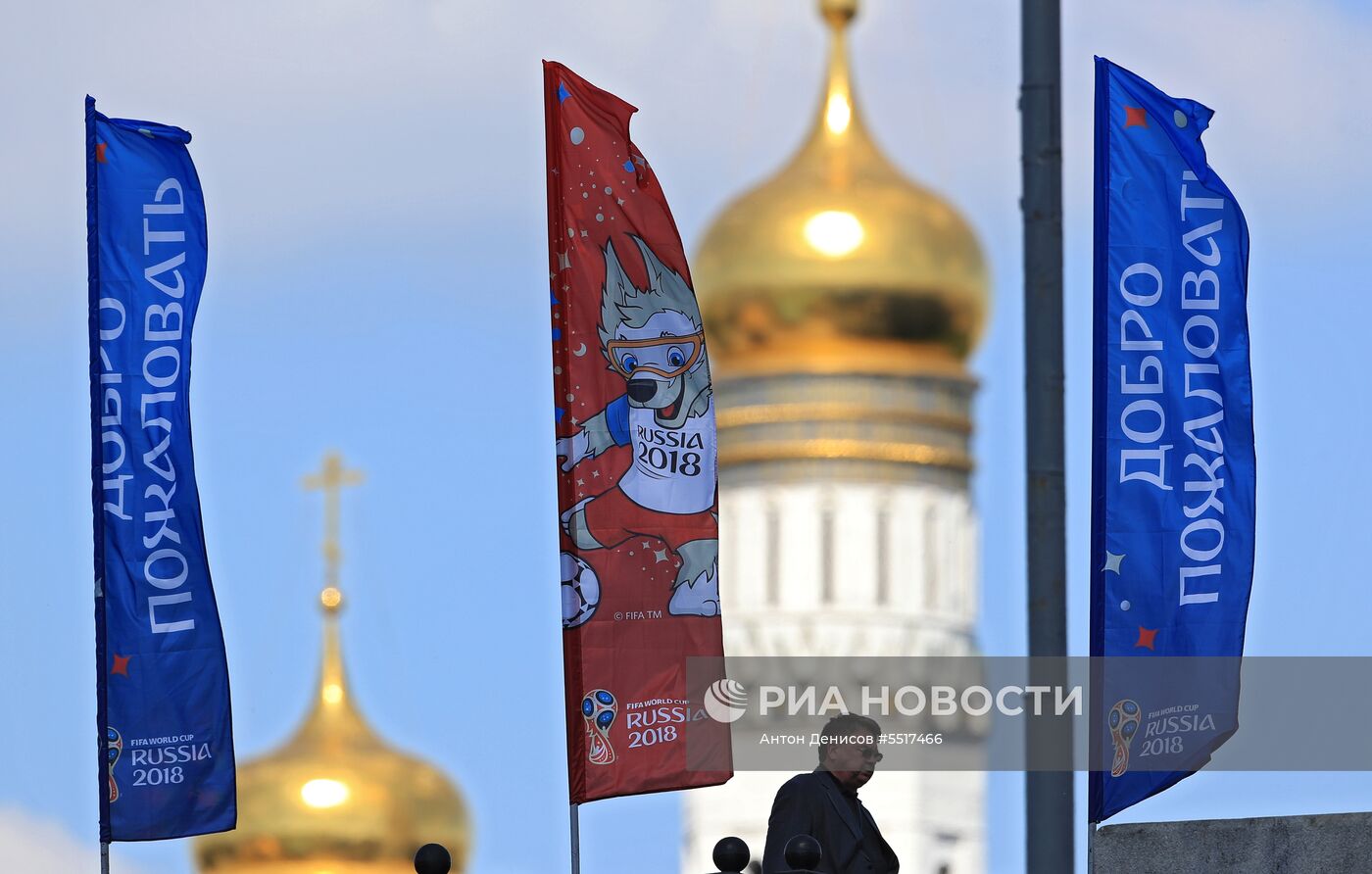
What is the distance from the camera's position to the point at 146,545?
15594 millimetres

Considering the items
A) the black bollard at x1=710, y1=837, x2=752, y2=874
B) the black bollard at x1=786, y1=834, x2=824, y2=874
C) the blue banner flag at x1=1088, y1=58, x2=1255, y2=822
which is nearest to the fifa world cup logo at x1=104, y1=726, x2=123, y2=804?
the blue banner flag at x1=1088, y1=58, x2=1255, y2=822

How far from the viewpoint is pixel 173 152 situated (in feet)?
52.7

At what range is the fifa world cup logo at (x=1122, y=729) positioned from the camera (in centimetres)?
1304

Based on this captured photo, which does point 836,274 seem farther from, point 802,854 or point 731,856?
point 802,854

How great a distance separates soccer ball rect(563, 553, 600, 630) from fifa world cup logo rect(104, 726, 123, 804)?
252cm

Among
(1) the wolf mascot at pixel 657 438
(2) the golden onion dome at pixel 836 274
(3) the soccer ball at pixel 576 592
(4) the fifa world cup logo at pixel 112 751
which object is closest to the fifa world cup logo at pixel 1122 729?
(1) the wolf mascot at pixel 657 438

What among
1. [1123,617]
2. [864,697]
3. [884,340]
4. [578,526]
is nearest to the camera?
[1123,617]

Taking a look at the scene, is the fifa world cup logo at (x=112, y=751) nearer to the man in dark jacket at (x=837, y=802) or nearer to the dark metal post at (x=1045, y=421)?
the man in dark jacket at (x=837, y=802)

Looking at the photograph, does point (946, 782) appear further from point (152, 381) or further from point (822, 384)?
point (152, 381)

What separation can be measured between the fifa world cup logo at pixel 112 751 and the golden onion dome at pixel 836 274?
64.6 meters

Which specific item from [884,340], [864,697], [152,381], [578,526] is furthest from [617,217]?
[864,697]

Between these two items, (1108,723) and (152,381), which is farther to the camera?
(152,381)

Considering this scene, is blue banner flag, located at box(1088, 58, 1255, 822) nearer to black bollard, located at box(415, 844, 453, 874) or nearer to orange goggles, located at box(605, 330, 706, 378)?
orange goggles, located at box(605, 330, 706, 378)

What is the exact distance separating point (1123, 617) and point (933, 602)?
76840 mm
